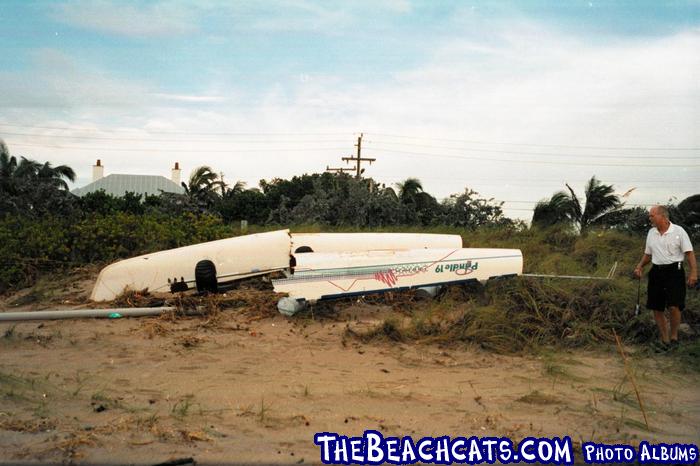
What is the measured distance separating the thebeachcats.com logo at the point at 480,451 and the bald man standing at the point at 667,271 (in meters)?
2.42

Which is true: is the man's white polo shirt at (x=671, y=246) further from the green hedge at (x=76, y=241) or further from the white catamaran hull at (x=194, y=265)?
the green hedge at (x=76, y=241)

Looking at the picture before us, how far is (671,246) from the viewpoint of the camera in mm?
5898

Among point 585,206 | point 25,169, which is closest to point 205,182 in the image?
point 25,169

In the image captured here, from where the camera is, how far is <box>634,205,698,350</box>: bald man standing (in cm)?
584

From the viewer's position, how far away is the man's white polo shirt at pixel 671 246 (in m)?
5.86

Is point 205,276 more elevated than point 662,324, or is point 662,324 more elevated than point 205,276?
point 205,276

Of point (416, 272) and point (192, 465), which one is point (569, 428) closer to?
point (192, 465)

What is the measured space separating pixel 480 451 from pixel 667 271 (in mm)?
3374

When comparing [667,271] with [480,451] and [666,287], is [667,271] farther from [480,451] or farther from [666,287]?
[480,451]

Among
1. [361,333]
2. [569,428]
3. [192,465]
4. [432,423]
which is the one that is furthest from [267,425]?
[361,333]

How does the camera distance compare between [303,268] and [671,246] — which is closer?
[671,246]

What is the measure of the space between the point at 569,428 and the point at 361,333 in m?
2.85

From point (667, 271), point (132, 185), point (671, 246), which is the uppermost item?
point (132, 185)

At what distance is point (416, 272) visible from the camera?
7.57 metres
